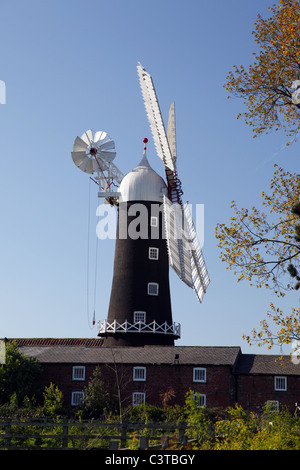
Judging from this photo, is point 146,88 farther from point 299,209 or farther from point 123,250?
point 299,209

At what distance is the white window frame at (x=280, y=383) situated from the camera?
1642 inches

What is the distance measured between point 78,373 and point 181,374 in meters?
7.03

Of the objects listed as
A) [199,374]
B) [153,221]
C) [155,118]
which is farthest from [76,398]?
[155,118]

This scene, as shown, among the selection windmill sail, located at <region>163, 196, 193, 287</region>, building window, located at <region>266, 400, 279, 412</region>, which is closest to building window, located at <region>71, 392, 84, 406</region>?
windmill sail, located at <region>163, 196, 193, 287</region>

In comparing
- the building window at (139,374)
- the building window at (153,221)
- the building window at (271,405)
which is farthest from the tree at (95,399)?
the building window at (153,221)

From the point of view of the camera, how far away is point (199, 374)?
42.5 m

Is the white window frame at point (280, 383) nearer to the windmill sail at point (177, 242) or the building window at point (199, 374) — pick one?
the building window at point (199, 374)

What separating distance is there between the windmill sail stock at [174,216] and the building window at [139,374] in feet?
23.2

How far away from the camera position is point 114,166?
52750 millimetres

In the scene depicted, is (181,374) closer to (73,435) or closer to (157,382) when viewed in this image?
(157,382)

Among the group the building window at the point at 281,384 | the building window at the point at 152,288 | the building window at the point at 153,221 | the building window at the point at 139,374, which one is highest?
the building window at the point at 153,221

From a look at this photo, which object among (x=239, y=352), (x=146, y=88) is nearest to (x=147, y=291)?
(x=239, y=352)
